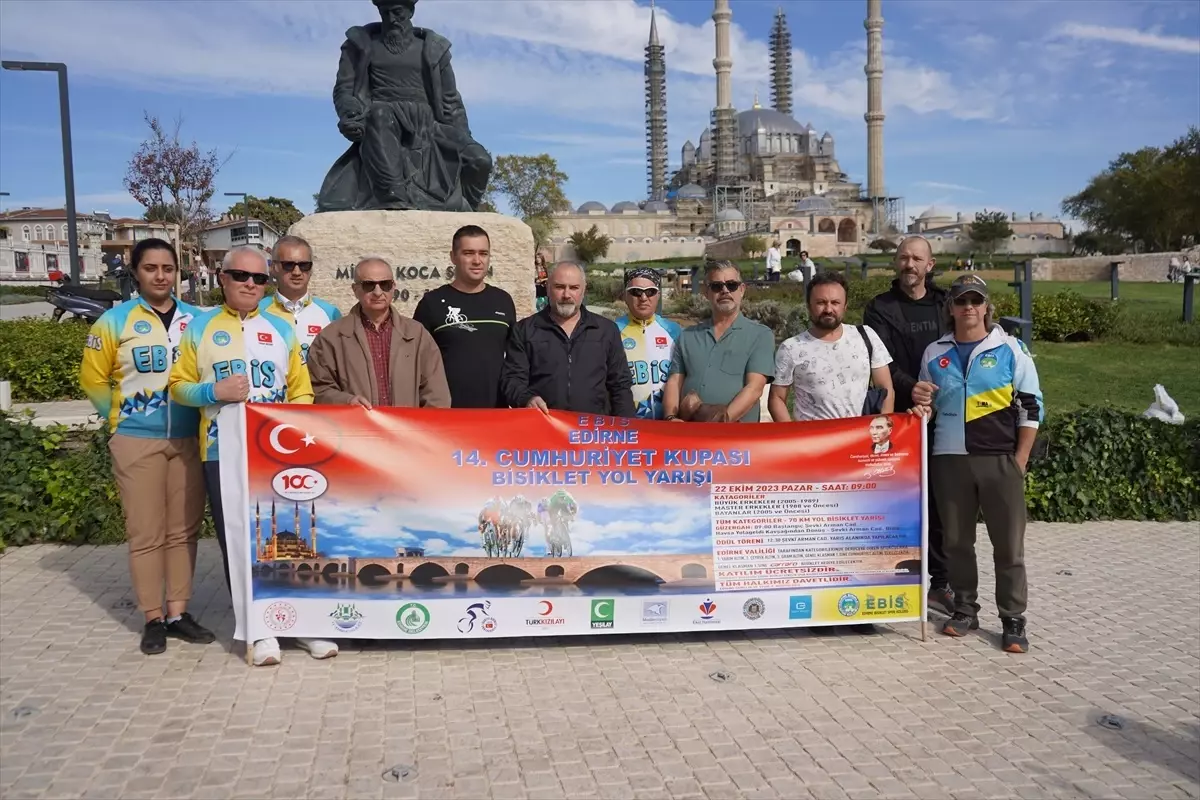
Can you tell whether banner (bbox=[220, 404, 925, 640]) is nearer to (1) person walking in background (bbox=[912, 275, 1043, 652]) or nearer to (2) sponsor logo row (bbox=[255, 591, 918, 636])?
(2) sponsor logo row (bbox=[255, 591, 918, 636])

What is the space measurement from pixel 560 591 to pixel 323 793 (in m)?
1.59

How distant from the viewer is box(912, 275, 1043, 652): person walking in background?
4.63 m

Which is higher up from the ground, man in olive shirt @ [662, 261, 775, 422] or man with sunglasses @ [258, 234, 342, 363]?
man with sunglasses @ [258, 234, 342, 363]

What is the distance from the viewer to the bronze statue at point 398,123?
894cm

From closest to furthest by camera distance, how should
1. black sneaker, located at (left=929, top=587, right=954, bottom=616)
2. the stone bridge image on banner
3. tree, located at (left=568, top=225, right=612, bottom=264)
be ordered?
the stone bridge image on banner < black sneaker, located at (left=929, top=587, right=954, bottom=616) < tree, located at (left=568, top=225, right=612, bottom=264)

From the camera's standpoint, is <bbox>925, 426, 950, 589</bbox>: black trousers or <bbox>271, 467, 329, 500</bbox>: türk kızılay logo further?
<bbox>925, 426, 950, 589</bbox>: black trousers

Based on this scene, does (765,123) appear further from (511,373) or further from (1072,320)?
(511,373)

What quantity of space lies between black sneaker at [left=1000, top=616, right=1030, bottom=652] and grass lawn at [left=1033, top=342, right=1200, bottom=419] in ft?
18.0

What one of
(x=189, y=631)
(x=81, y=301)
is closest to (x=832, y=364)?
(x=189, y=631)

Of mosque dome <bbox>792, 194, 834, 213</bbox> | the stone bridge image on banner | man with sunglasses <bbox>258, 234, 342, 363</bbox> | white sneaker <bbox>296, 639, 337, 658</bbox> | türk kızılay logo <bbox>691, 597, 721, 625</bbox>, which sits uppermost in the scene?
mosque dome <bbox>792, 194, 834, 213</bbox>

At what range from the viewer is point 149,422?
4.59 meters

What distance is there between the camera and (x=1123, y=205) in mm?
58688

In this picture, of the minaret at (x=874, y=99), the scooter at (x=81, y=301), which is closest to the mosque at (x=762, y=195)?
the minaret at (x=874, y=99)

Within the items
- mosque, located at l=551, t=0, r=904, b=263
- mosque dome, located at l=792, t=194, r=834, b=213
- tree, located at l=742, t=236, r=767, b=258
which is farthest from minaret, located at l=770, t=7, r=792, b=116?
tree, located at l=742, t=236, r=767, b=258
